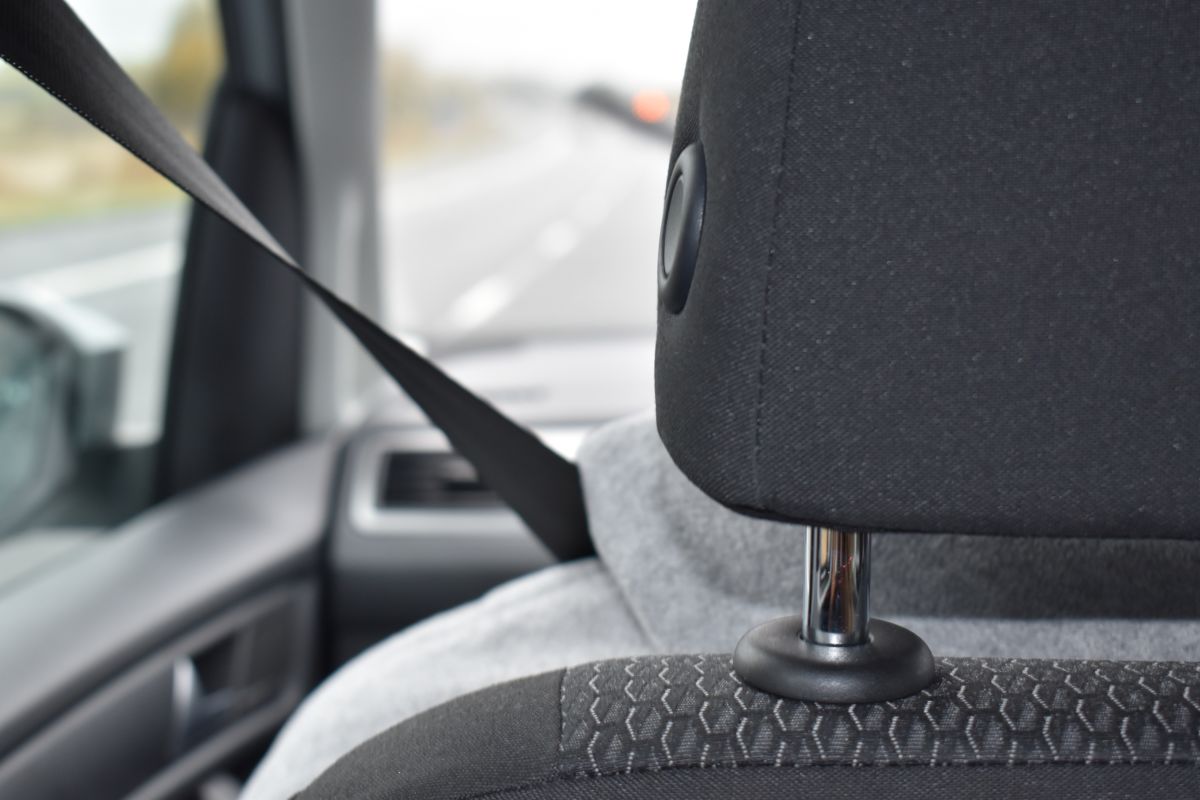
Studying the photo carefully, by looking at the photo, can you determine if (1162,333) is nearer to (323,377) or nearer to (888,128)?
(888,128)

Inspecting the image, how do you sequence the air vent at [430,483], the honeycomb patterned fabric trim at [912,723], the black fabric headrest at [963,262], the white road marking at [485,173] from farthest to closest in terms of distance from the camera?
the white road marking at [485,173]
the air vent at [430,483]
the honeycomb patterned fabric trim at [912,723]
the black fabric headrest at [963,262]

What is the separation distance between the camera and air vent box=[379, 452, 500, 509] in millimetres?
2170

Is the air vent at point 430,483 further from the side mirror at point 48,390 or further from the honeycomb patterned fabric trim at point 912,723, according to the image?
the honeycomb patterned fabric trim at point 912,723

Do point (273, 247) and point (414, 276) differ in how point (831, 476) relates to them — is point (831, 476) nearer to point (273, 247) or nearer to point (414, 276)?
point (273, 247)

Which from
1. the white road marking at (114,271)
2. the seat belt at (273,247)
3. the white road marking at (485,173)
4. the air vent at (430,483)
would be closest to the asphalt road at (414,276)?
the white road marking at (114,271)

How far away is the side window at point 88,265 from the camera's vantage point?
1847 mm

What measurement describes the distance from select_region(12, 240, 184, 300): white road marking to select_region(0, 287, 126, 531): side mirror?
3cm

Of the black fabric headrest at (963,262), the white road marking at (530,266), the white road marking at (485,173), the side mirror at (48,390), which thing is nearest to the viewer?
the black fabric headrest at (963,262)

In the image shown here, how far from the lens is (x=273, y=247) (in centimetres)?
74

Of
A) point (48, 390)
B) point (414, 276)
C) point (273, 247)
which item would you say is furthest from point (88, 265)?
point (273, 247)

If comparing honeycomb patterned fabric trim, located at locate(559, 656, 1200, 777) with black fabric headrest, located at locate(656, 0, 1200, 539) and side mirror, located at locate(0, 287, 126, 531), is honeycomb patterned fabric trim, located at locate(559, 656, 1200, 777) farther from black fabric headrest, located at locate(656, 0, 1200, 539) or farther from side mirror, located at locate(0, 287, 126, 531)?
side mirror, located at locate(0, 287, 126, 531)

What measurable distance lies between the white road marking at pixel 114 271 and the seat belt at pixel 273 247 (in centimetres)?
130

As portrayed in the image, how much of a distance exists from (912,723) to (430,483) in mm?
1671

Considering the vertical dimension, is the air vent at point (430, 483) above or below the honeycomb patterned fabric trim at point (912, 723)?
below
